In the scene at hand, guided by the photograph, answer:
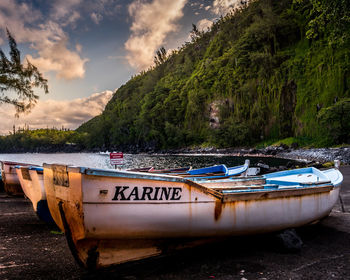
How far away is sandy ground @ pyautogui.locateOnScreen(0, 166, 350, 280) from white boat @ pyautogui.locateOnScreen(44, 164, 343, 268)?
332 millimetres

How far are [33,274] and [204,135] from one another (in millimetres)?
84960

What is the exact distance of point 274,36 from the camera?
7831 cm

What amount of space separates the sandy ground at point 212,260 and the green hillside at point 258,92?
136 feet

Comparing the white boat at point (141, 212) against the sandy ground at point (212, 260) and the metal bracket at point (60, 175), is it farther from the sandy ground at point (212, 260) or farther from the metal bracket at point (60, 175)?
the sandy ground at point (212, 260)

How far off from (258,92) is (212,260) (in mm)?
75247

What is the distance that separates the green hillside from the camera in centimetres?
5438

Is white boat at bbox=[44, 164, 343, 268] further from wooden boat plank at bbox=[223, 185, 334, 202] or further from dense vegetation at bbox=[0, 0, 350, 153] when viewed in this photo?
dense vegetation at bbox=[0, 0, 350, 153]

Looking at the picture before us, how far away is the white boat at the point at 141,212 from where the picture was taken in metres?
3.14

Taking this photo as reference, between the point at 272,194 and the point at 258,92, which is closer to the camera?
the point at 272,194

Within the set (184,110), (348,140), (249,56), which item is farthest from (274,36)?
(348,140)

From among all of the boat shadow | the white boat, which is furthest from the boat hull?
the boat shadow

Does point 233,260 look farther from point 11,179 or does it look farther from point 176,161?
point 176,161

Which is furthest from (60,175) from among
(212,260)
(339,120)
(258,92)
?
(258,92)

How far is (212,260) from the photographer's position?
13.1 feet
